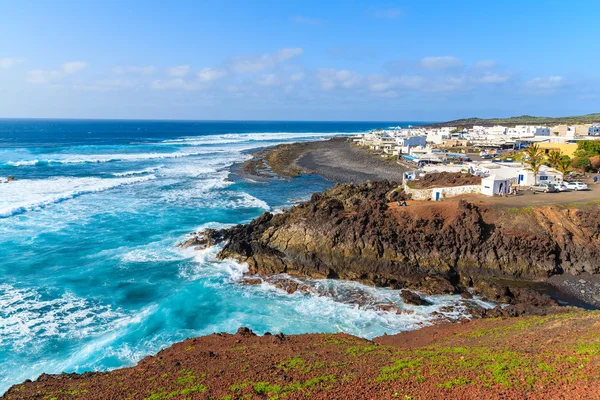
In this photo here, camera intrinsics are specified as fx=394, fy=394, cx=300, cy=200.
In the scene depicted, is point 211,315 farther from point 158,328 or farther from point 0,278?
point 0,278

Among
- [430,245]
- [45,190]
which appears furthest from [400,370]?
[45,190]

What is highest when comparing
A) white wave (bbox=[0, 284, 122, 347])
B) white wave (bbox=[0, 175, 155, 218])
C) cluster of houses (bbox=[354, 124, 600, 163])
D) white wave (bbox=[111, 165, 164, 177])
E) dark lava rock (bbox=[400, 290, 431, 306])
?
cluster of houses (bbox=[354, 124, 600, 163])

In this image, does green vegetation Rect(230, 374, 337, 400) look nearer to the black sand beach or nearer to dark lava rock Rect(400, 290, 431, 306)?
dark lava rock Rect(400, 290, 431, 306)

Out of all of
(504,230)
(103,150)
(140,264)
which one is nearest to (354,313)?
(504,230)

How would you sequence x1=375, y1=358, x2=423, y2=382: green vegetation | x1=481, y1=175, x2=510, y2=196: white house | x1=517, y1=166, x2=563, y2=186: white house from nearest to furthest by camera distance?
x1=375, y1=358, x2=423, y2=382: green vegetation
x1=481, y1=175, x2=510, y2=196: white house
x1=517, y1=166, x2=563, y2=186: white house

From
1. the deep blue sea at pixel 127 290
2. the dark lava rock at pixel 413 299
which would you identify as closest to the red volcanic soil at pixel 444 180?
the deep blue sea at pixel 127 290

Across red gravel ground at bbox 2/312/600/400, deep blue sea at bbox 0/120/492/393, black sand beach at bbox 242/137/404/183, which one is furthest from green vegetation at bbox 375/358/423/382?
black sand beach at bbox 242/137/404/183

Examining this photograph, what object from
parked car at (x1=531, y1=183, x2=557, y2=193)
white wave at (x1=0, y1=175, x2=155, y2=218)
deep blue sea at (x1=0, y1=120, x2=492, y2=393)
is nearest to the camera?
deep blue sea at (x1=0, y1=120, x2=492, y2=393)

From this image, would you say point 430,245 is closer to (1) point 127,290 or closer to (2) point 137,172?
(1) point 127,290
